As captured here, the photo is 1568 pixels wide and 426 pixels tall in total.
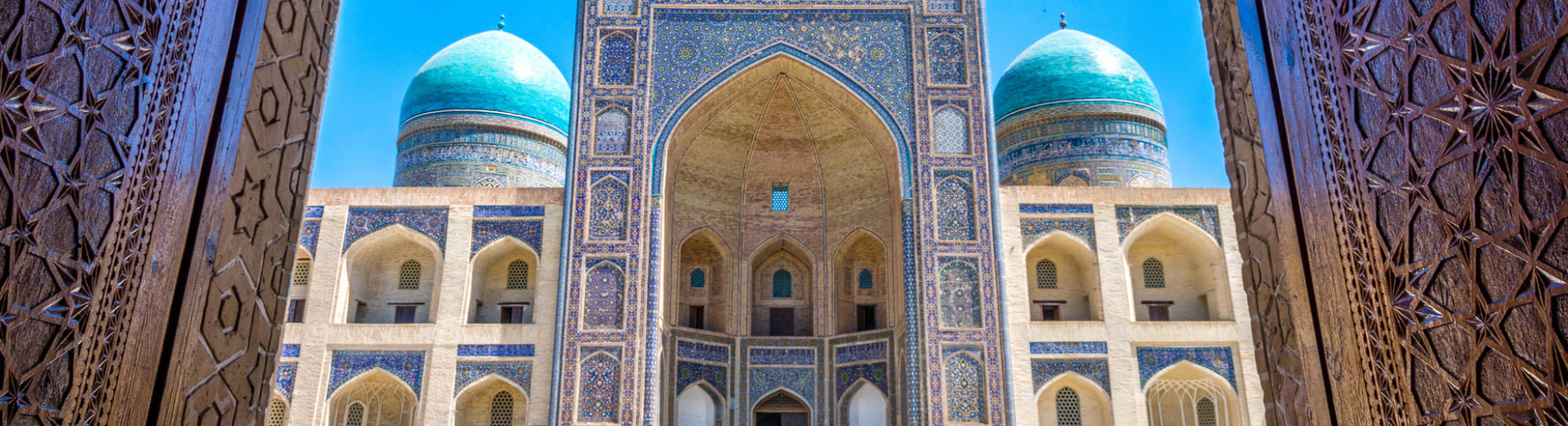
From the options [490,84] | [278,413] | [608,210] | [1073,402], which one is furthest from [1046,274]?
[490,84]

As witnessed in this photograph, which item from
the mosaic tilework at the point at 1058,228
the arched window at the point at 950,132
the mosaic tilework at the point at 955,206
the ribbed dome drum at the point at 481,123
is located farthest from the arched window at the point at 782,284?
the ribbed dome drum at the point at 481,123

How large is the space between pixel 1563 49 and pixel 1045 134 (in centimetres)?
1701

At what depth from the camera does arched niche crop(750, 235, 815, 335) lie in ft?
46.5

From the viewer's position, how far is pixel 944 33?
1294 cm

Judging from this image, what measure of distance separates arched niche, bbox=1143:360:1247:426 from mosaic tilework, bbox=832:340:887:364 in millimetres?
3105

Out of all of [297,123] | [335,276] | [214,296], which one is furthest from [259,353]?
[335,276]

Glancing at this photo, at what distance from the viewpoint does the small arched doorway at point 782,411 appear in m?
13.5

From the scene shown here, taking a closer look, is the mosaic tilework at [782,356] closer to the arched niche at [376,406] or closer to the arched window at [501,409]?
the arched window at [501,409]

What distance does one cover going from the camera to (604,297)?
38.4 ft

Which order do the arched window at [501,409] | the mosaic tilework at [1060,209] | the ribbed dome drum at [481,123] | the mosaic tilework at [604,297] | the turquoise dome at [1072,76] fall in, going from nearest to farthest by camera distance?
the mosaic tilework at [604,297] < the arched window at [501,409] < the mosaic tilework at [1060,209] < the ribbed dome drum at [481,123] < the turquoise dome at [1072,76]

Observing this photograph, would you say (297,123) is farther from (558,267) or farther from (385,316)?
(385,316)

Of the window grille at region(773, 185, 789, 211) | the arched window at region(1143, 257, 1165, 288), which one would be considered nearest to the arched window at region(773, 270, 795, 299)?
the window grille at region(773, 185, 789, 211)

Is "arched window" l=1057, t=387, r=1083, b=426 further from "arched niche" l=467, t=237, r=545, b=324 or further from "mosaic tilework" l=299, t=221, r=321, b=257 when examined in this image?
"mosaic tilework" l=299, t=221, r=321, b=257

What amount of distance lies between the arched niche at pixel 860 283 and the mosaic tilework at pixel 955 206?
189 cm
